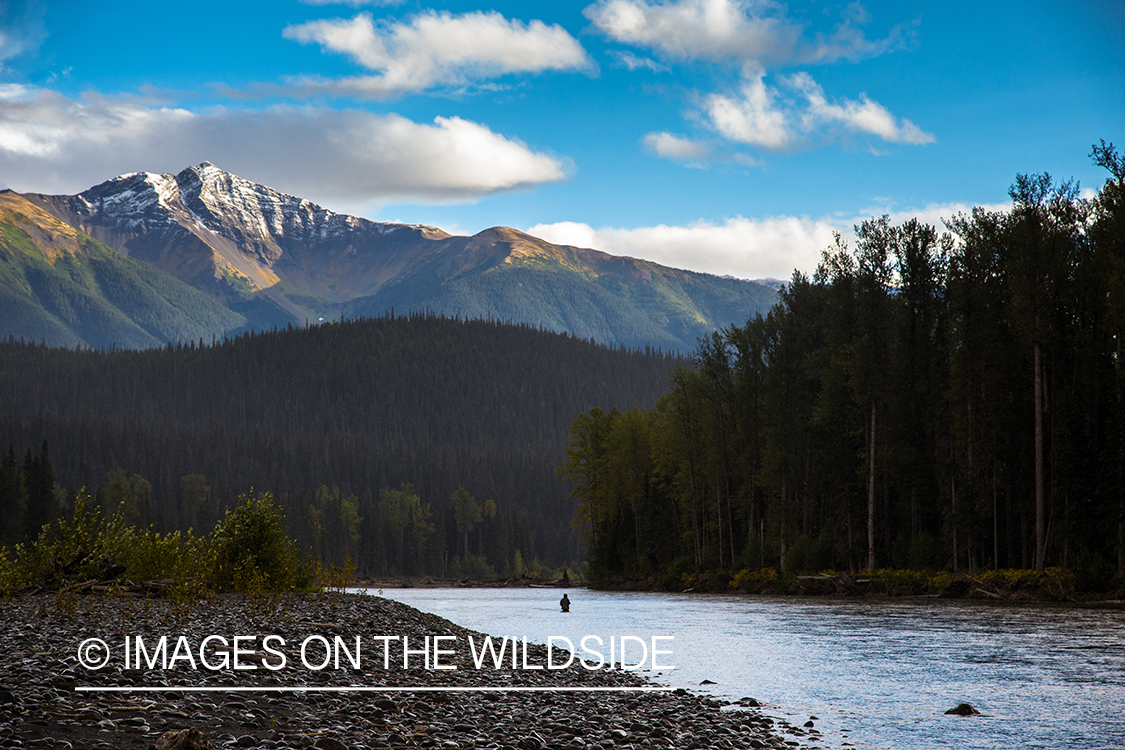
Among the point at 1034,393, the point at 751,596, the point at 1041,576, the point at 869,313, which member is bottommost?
the point at 751,596

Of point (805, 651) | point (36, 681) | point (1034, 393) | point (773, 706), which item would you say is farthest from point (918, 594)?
point (36, 681)

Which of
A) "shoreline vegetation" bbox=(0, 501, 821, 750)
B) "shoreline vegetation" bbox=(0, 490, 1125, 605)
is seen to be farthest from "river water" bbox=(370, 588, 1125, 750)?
"shoreline vegetation" bbox=(0, 490, 1125, 605)

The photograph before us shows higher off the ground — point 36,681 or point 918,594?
point 36,681

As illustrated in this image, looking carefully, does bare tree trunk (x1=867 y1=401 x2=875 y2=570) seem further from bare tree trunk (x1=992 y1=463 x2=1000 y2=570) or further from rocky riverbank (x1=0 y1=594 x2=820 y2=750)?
rocky riverbank (x1=0 y1=594 x2=820 y2=750)

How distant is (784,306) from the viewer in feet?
245

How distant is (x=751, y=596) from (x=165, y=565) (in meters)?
40.9

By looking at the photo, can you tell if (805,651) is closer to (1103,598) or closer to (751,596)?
(1103,598)

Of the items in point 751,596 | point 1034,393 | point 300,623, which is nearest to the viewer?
point 300,623

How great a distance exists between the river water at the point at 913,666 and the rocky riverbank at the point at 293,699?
1.87 metres

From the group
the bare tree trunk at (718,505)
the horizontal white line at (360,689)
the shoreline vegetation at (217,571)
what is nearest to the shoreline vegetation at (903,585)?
the shoreline vegetation at (217,571)

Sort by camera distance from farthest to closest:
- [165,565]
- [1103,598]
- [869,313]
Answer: [869,313] < [1103,598] < [165,565]
